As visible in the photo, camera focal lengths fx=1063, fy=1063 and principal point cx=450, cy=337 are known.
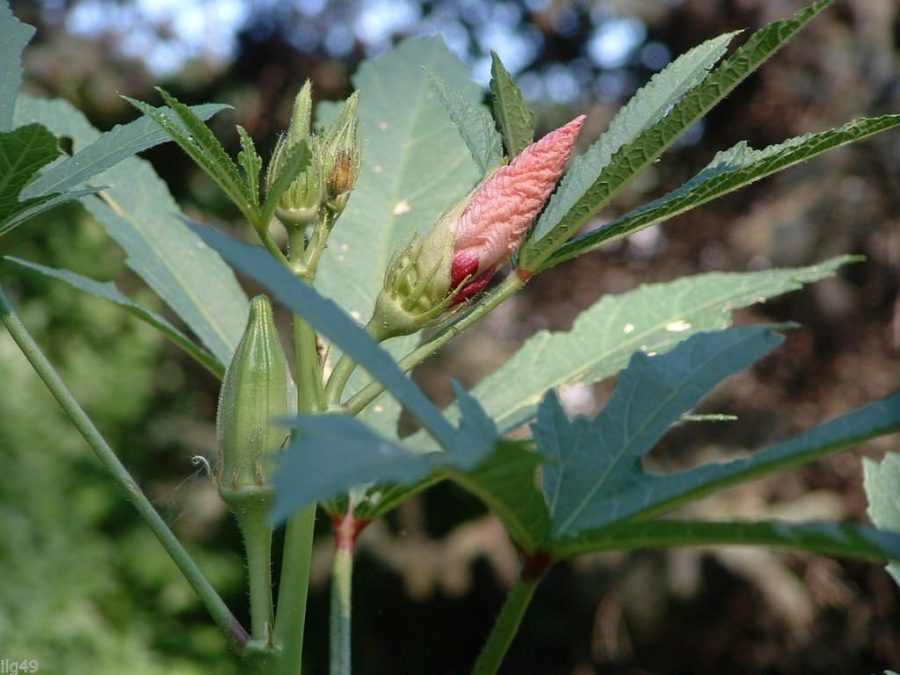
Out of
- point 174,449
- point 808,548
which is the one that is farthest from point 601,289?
point 808,548

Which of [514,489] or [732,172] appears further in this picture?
[732,172]

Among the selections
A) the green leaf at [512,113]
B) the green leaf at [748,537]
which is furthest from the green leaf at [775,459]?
the green leaf at [512,113]

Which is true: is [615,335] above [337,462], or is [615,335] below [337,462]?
below

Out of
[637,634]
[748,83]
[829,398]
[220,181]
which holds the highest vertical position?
[220,181]

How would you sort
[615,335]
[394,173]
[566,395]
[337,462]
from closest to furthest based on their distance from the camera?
1. [337,462]
2. [615,335]
3. [394,173]
4. [566,395]

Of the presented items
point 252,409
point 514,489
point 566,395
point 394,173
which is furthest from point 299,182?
point 566,395

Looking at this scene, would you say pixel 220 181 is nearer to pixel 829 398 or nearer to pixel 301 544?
pixel 301 544

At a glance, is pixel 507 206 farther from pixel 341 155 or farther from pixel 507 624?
pixel 507 624
